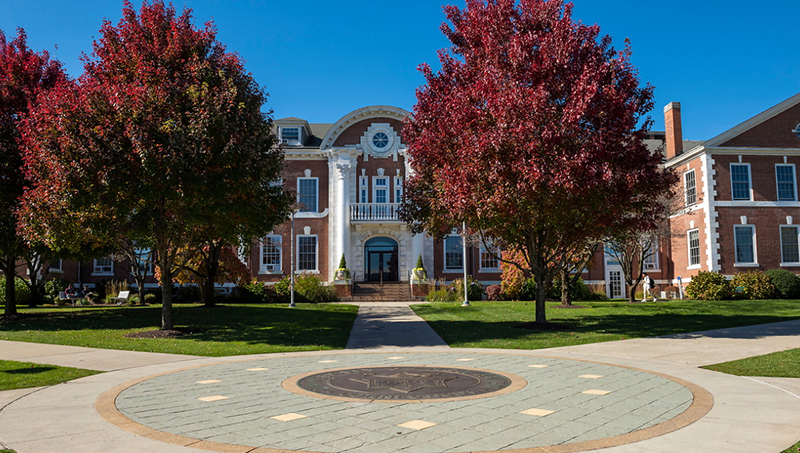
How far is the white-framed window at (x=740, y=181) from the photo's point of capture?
3350cm

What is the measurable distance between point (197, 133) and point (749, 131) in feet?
106

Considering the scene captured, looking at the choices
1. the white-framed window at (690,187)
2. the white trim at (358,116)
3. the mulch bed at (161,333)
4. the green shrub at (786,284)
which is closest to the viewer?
the mulch bed at (161,333)

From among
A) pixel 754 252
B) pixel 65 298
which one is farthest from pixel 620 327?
pixel 65 298

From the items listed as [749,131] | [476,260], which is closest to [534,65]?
[476,260]

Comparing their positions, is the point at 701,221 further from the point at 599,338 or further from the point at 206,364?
the point at 206,364

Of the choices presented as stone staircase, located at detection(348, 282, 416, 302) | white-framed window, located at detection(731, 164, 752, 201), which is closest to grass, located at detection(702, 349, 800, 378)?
stone staircase, located at detection(348, 282, 416, 302)

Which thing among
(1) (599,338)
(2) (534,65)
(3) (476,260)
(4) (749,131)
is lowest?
(1) (599,338)

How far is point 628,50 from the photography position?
15.6m

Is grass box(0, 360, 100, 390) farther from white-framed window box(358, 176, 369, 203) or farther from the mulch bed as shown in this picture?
white-framed window box(358, 176, 369, 203)

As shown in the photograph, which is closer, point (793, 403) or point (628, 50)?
point (793, 403)

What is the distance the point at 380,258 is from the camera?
1458 inches

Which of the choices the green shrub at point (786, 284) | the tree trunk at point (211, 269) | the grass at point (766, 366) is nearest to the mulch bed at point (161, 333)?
the tree trunk at point (211, 269)

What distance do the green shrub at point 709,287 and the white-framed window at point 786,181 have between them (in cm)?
795

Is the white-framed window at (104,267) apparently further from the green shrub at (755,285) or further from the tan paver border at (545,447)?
the green shrub at (755,285)
